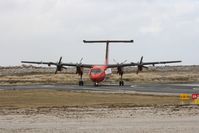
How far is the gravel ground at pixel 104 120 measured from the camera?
21359mm

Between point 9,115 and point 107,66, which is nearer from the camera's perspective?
point 9,115

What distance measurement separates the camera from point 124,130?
20953mm

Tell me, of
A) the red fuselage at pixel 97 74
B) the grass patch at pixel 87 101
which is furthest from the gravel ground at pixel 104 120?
the red fuselage at pixel 97 74

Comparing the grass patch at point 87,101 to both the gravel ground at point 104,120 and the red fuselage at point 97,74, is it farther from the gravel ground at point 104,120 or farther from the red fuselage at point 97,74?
the red fuselage at point 97,74

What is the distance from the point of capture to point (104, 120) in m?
25.1

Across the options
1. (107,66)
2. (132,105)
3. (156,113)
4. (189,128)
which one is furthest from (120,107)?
(107,66)

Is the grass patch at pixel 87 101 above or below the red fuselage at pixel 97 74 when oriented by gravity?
below

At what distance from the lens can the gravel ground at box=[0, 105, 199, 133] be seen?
21.4 metres

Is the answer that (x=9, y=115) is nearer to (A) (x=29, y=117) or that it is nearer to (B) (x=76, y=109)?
(A) (x=29, y=117)

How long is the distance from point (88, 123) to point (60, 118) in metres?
3.02

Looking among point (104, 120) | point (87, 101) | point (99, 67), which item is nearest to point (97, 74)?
point (99, 67)

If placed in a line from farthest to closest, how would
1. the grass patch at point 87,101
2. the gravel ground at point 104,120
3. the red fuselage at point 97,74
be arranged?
1. the red fuselage at point 97,74
2. the grass patch at point 87,101
3. the gravel ground at point 104,120

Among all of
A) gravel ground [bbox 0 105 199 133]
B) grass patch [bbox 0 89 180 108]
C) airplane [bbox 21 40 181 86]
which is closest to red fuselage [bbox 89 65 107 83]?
airplane [bbox 21 40 181 86]

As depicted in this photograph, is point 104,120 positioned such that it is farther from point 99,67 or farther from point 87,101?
point 99,67
